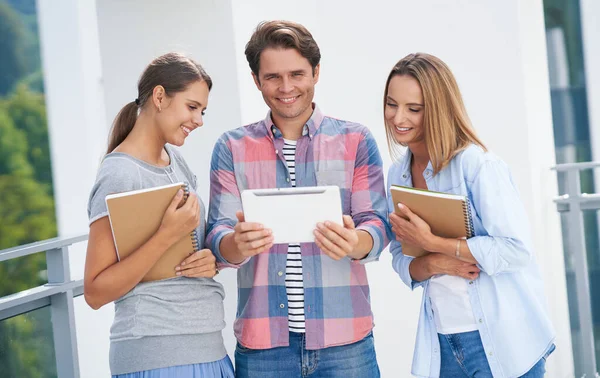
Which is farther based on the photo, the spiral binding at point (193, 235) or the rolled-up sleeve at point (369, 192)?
the rolled-up sleeve at point (369, 192)

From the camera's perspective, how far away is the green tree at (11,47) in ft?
72.2

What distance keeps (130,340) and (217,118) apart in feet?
4.87

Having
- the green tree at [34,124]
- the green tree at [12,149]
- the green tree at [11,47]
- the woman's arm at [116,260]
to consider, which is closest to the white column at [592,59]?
the woman's arm at [116,260]

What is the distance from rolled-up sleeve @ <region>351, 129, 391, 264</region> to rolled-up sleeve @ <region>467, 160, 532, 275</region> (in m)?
0.25

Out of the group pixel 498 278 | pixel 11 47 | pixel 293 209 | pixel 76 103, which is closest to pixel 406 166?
pixel 498 278

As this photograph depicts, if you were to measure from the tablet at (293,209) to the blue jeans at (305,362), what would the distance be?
362 millimetres

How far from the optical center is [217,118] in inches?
130

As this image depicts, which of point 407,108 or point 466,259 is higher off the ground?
point 407,108

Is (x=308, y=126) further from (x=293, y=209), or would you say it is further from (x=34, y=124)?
(x=34, y=124)

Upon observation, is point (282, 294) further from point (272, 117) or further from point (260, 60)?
point (260, 60)

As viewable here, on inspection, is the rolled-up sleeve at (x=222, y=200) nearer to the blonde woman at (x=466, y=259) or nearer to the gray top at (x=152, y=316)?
the gray top at (x=152, y=316)

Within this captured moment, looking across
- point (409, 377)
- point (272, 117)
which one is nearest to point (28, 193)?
point (409, 377)

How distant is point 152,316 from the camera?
2.00 metres

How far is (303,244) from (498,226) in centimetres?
53
